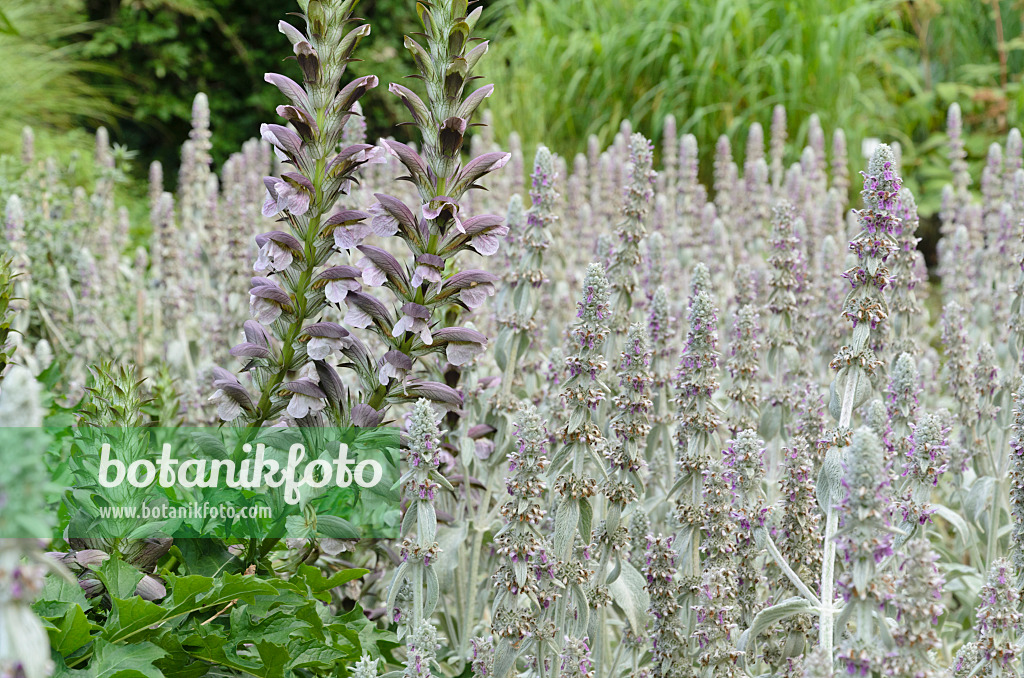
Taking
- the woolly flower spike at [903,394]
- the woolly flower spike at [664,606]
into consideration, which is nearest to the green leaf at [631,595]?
the woolly flower spike at [664,606]

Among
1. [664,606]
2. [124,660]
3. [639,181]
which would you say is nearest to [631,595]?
[664,606]

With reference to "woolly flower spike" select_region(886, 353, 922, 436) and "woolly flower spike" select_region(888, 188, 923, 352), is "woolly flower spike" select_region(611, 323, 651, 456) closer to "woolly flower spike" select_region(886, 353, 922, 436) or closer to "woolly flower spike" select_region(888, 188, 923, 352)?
"woolly flower spike" select_region(886, 353, 922, 436)

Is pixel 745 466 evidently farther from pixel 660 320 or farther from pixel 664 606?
pixel 660 320

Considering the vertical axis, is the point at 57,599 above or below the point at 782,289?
below

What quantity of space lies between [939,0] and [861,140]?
280cm

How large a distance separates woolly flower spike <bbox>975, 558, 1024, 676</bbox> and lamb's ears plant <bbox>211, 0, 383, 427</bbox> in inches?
45.6

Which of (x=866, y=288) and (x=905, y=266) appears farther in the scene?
(x=905, y=266)

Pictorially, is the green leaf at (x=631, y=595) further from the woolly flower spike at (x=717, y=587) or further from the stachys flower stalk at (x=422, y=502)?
the stachys flower stalk at (x=422, y=502)

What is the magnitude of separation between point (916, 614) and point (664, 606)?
23.3 inches

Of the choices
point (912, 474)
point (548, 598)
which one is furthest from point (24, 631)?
point (912, 474)

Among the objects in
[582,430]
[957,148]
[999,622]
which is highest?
[957,148]

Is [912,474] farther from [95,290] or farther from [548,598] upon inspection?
[95,290]

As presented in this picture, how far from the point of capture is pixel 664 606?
1689 millimetres

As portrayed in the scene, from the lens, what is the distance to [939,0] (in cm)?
839
